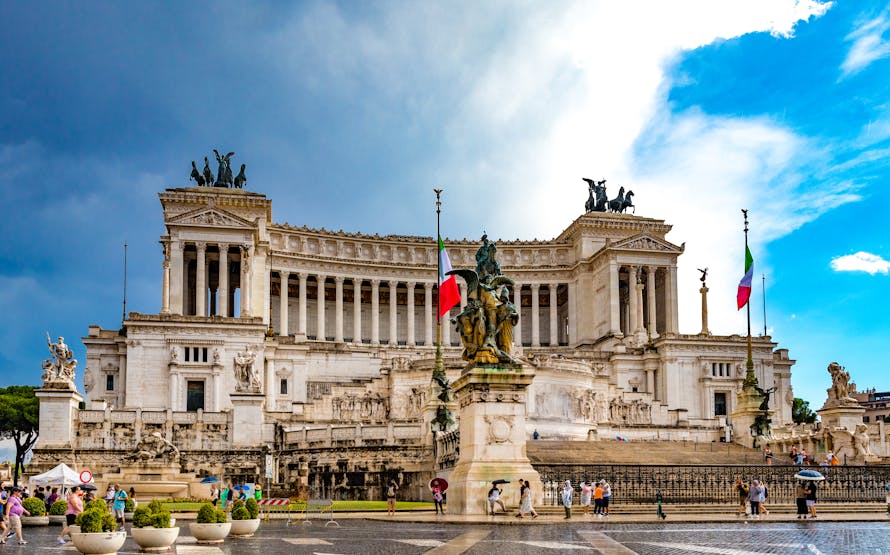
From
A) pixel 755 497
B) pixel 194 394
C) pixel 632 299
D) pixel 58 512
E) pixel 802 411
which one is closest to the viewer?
pixel 755 497

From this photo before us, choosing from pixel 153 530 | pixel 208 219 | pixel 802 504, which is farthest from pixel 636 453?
pixel 208 219

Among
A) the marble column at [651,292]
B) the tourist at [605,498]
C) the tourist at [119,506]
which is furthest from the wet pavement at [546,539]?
the marble column at [651,292]

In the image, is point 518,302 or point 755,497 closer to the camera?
point 755,497

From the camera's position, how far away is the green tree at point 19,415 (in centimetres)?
10356

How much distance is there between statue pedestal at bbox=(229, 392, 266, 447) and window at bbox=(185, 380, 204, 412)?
21.4 m

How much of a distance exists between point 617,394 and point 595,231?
37.0 meters

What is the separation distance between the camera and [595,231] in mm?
114000

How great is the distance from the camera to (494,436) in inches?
1257

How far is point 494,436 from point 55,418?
120ft

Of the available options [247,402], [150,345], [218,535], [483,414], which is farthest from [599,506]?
[150,345]

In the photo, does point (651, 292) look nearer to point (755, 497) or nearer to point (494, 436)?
point (755, 497)

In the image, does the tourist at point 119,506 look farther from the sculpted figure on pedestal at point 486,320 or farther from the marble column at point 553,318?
the marble column at point 553,318

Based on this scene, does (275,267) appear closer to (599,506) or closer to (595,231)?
(595,231)

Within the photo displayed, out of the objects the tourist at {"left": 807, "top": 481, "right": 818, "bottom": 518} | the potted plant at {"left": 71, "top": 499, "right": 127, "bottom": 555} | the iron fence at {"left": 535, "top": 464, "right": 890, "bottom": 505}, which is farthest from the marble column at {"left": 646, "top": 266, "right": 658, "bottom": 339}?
the potted plant at {"left": 71, "top": 499, "right": 127, "bottom": 555}
